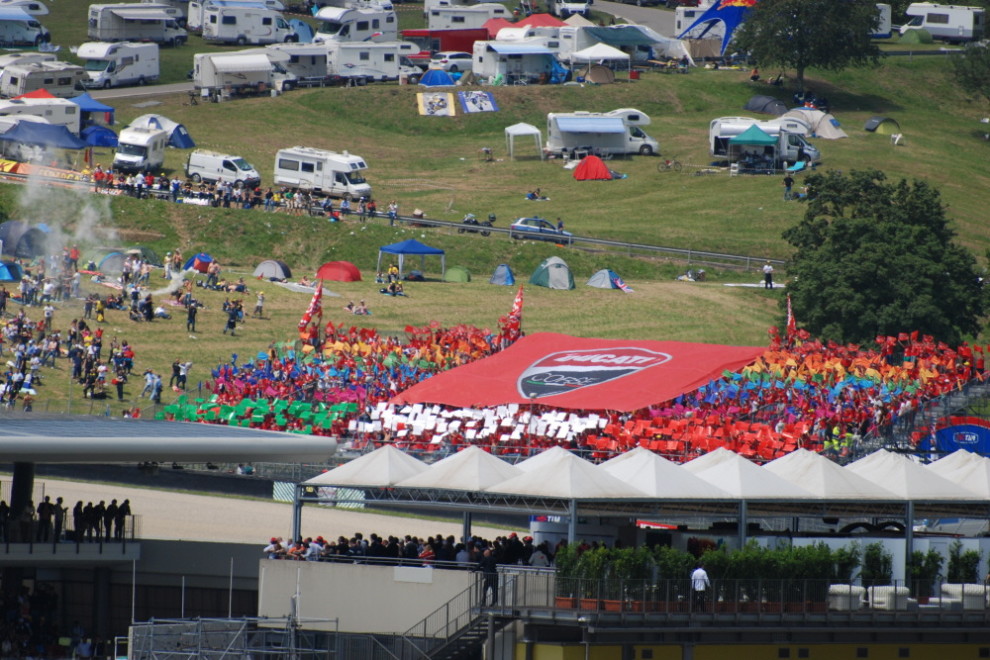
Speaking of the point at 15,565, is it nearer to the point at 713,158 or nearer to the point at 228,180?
the point at 228,180

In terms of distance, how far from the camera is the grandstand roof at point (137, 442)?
30469 millimetres

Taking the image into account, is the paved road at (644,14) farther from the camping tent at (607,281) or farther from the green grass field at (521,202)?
the camping tent at (607,281)

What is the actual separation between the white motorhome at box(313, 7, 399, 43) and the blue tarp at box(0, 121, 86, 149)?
86.2 ft

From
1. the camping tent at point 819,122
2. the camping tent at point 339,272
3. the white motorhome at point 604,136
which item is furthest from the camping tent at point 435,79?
the camping tent at point 339,272

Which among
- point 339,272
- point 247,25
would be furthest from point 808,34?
point 339,272

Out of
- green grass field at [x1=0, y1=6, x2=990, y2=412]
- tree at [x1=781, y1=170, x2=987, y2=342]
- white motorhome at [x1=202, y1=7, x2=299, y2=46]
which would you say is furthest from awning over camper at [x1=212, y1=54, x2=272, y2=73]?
tree at [x1=781, y1=170, x2=987, y2=342]

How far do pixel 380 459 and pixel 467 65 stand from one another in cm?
6694

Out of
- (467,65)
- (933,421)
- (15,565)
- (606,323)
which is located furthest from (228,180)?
(15,565)

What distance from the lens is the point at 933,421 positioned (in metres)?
44.1

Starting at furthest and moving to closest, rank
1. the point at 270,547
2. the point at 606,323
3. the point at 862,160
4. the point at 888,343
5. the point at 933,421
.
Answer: the point at 862,160, the point at 606,323, the point at 888,343, the point at 933,421, the point at 270,547

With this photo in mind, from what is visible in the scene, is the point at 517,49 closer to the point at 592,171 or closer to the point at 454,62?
the point at 454,62

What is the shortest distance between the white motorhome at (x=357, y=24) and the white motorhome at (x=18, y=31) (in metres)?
15.2

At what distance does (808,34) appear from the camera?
89812 mm

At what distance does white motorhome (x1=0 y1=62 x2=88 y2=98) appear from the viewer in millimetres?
82812
